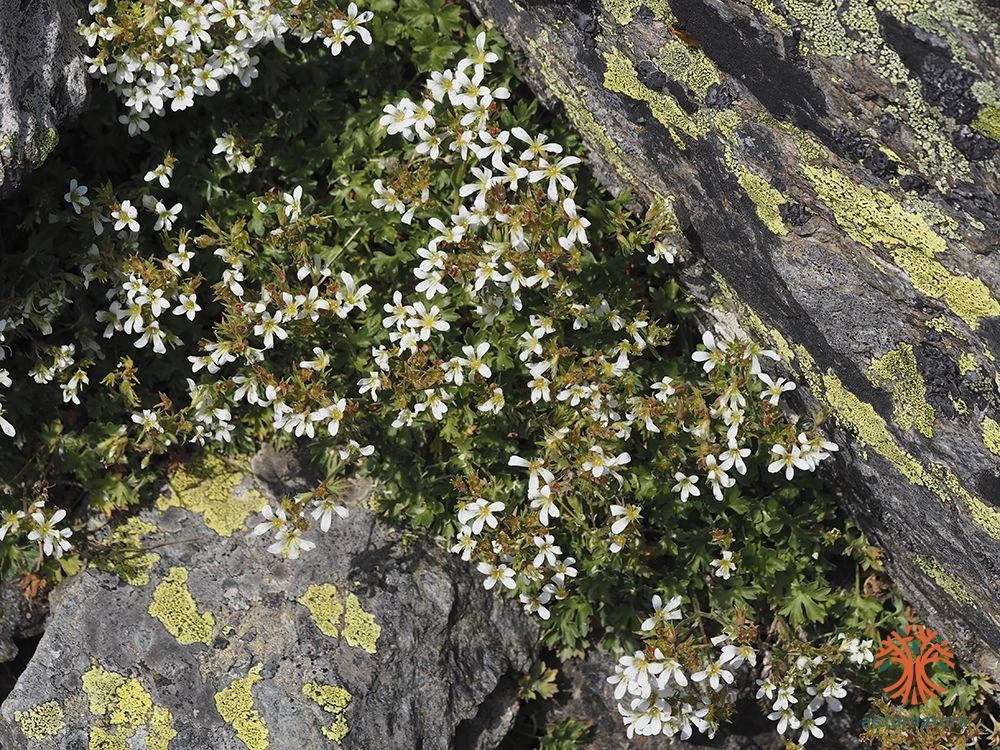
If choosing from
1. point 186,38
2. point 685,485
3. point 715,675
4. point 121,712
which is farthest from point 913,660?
point 186,38

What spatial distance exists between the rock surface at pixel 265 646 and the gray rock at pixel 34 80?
1.99 m

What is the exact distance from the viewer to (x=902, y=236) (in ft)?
13.1

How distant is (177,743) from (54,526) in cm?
139

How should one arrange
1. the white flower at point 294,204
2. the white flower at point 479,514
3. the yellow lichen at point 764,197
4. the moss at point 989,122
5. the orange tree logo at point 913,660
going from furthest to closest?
1. the orange tree logo at point 913,660
2. the white flower at point 294,204
3. the white flower at point 479,514
4. the yellow lichen at point 764,197
5. the moss at point 989,122

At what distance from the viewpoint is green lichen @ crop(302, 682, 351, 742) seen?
183 inches

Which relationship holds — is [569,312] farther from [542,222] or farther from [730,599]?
[730,599]

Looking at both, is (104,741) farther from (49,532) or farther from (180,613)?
(49,532)

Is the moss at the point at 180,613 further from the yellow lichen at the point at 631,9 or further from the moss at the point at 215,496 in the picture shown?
the yellow lichen at the point at 631,9

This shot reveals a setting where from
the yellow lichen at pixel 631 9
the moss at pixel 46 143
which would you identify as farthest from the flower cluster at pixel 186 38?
the yellow lichen at pixel 631 9

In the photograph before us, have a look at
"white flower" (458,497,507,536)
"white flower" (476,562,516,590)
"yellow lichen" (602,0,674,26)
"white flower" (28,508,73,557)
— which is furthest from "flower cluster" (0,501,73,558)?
"yellow lichen" (602,0,674,26)

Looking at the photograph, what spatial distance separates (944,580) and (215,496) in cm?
399

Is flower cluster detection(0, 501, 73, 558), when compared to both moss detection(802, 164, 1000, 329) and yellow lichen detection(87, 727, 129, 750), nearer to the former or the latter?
yellow lichen detection(87, 727, 129, 750)

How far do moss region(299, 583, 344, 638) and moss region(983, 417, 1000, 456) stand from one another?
3.28 meters

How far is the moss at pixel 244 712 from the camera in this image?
465 centimetres
